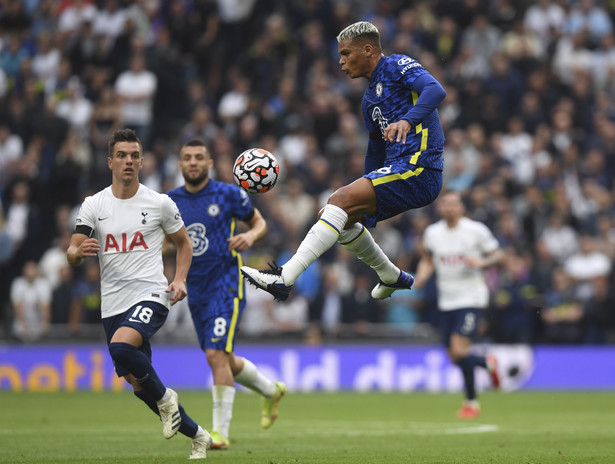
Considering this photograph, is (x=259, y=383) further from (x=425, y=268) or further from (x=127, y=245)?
(x=425, y=268)

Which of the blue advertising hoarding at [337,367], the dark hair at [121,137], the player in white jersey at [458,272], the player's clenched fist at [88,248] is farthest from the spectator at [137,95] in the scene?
the player's clenched fist at [88,248]

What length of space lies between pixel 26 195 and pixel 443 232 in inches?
396

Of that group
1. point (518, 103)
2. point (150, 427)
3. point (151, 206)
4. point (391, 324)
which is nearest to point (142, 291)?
point (151, 206)

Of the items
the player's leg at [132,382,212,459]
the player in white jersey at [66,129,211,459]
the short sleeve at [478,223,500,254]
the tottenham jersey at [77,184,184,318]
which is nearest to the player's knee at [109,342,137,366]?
the player in white jersey at [66,129,211,459]

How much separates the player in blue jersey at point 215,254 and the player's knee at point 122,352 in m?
2.15

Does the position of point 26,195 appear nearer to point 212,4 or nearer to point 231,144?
point 231,144

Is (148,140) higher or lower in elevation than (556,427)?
higher

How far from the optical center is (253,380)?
12.2m

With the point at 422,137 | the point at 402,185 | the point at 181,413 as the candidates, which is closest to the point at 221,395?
the point at 181,413

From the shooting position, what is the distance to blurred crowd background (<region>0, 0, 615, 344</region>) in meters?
21.0

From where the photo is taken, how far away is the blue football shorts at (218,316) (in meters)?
11.4

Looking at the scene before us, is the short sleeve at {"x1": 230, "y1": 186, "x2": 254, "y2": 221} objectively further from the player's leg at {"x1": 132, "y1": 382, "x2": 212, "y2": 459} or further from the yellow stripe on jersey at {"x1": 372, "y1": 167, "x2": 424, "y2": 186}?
the yellow stripe on jersey at {"x1": 372, "y1": 167, "x2": 424, "y2": 186}

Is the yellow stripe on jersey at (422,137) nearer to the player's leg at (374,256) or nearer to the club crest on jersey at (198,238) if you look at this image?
the player's leg at (374,256)

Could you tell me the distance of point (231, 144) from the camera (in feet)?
75.5
